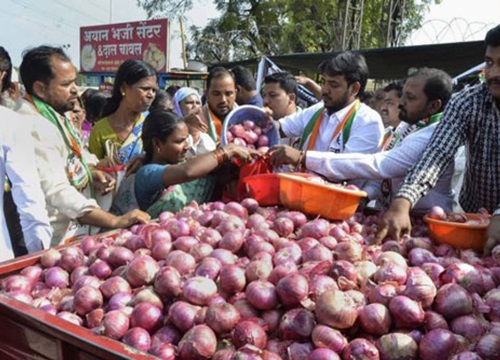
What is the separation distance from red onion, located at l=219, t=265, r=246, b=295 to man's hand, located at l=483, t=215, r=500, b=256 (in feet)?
2.81

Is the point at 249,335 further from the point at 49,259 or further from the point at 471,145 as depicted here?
the point at 471,145

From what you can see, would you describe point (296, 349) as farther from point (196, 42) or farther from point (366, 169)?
point (196, 42)

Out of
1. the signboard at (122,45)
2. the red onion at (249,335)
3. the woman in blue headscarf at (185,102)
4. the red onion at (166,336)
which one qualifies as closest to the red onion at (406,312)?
the red onion at (249,335)

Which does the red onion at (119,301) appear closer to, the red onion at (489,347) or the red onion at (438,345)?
the red onion at (438,345)

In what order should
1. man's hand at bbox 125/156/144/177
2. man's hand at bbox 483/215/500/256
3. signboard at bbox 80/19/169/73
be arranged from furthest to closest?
1. signboard at bbox 80/19/169/73
2. man's hand at bbox 125/156/144/177
3. man's hand at bbox 483/215/500/256

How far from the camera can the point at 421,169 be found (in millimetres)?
1991

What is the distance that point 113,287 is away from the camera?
1404 millimetres

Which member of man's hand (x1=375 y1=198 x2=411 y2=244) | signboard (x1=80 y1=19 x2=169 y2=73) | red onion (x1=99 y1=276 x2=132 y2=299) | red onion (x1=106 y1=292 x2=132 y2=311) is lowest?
red onion (x1=106 y1=292 x2=132 y2=311)

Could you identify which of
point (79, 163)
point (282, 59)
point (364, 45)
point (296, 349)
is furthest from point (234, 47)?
point (296, 349)

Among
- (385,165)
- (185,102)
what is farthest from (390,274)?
(185,102)

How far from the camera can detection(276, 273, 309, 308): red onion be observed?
1.21 m

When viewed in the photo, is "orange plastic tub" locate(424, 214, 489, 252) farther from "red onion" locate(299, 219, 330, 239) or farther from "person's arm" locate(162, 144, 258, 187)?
"person's arm" locate(162, 144, 258, 187)

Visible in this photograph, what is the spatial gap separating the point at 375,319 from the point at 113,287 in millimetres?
776

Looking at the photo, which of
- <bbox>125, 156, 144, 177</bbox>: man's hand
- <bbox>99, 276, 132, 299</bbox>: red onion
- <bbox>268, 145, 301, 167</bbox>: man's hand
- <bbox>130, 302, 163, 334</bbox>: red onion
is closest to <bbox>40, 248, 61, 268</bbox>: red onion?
<bbox>99, 276, 132, 299</bbox>: red onion
